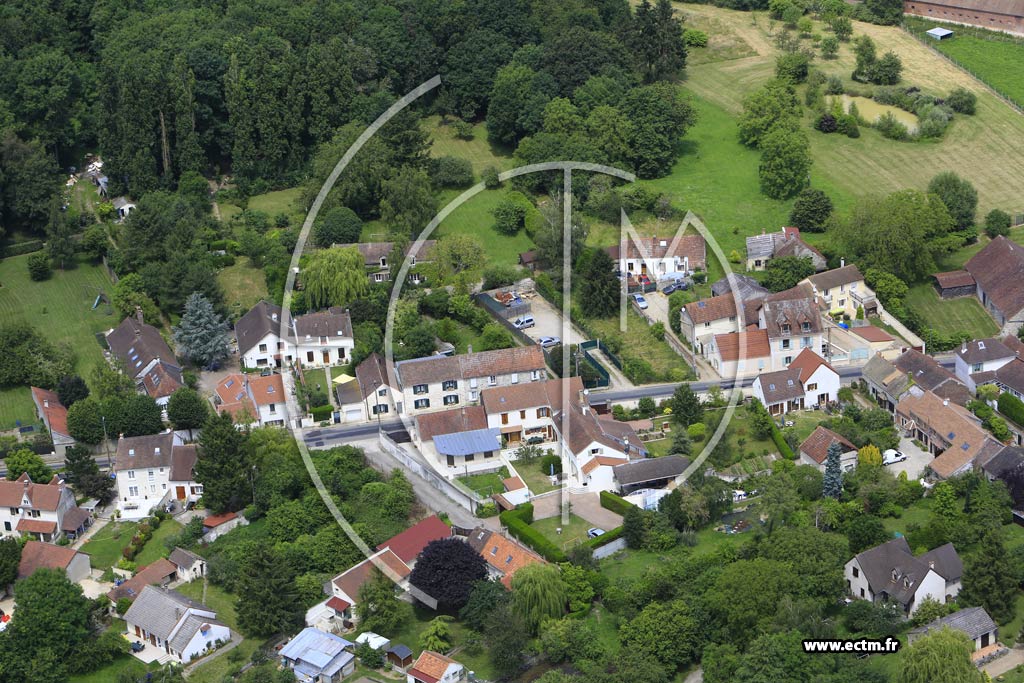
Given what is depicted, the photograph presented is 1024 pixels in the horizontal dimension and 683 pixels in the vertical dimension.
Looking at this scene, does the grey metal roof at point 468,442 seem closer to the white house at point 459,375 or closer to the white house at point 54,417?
the white house at point 459,375

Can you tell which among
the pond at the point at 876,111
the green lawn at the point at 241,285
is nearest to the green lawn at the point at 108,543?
the green lawn at the point at 241,285

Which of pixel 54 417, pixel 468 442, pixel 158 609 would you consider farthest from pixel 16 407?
pixel 468 442

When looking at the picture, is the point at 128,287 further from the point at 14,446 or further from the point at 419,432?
the point at 419,432

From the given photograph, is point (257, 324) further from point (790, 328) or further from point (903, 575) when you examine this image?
point (903, 575)

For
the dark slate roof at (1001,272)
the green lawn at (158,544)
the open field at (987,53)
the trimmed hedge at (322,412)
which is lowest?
the green lawn at (158,544)

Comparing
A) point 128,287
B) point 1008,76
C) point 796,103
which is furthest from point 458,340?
point 1008,76
